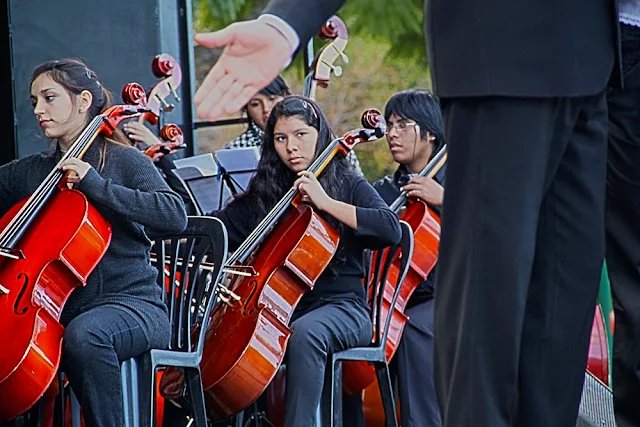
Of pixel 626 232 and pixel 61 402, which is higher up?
pixel 626 232

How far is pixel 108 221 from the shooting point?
10.3 feet

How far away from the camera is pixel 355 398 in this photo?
12.8 ft

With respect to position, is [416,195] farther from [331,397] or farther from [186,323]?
[186,323]

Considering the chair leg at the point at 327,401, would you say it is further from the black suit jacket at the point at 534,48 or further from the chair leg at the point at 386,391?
the black suit jacket at the point at 534,48

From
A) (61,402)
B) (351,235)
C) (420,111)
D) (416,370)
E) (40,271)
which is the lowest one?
(416,370)

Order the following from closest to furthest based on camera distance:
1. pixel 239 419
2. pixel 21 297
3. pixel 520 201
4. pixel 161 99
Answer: pixel 520 201 → pixel 21 297 → pixel 239 419 → pixel 161 99

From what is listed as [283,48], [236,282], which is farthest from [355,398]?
[283,48]

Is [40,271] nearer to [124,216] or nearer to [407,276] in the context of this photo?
[124,216]

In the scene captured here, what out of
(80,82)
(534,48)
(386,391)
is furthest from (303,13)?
(386,391)

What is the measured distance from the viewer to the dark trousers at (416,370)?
3.89 m

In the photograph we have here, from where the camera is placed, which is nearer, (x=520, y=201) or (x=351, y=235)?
(x=520, y=201)

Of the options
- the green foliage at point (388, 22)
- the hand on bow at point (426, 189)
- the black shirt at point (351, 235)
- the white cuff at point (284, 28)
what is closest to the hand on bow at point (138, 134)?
the black shirt at point (351, 235)

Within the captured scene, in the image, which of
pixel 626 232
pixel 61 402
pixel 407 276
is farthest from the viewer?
pixel 407 276

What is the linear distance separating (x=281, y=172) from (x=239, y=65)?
7.34 feet
